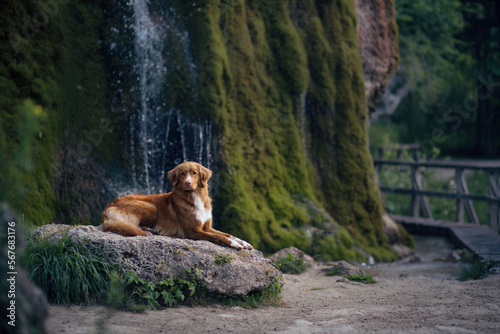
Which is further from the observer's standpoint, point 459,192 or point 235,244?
point 459,192

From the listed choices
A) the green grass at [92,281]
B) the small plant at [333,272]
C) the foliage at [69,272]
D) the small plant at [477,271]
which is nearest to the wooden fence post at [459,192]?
the small plant at [477,271]

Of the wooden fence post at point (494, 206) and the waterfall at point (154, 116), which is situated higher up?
the waterfall at point (154, 116)

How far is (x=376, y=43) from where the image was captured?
12.3 meters

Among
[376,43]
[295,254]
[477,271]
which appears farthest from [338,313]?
[376,43]

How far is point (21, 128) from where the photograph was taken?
284cm

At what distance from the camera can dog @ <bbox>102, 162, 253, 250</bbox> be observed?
5.44 meters

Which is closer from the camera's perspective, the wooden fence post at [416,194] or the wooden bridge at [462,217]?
the wooden bridge at [462,217]

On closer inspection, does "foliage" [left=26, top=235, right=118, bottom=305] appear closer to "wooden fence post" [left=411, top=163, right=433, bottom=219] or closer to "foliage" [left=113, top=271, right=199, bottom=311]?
"foliage" [left=113, top=271, right=199, bottom=311]

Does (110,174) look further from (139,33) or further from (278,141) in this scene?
(278,141)

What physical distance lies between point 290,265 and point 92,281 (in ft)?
11.6

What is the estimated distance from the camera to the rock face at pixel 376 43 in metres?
12.1

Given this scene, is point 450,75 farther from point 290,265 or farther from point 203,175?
point 203,175

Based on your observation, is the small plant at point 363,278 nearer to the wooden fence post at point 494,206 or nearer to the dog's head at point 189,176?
the dog's head at point 189,176

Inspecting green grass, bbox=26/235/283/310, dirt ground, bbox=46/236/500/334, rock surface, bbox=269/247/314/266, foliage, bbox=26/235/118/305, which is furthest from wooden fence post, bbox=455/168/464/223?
foliage, bbox=26/235/118/305
